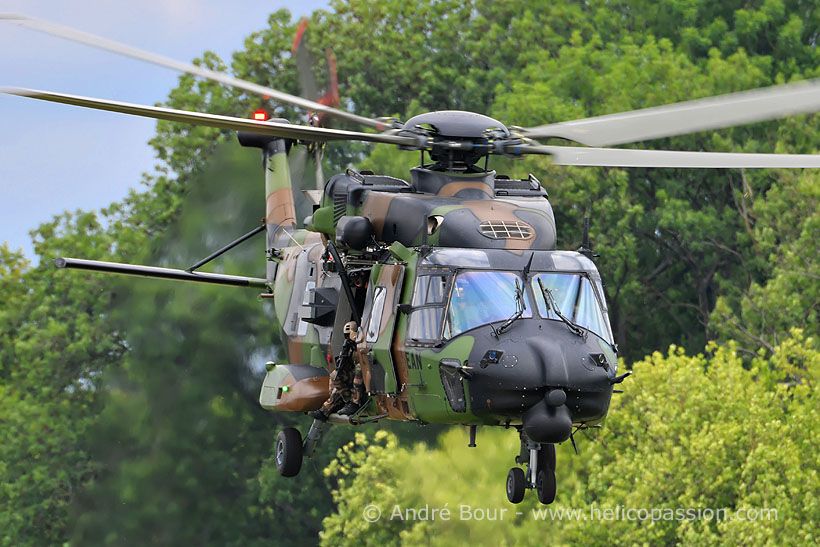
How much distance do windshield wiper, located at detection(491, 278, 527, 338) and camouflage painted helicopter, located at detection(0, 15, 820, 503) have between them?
19mm

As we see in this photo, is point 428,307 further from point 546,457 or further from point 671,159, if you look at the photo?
point 671,159

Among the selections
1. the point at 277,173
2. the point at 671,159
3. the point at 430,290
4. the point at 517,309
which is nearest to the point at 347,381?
the point at 430,290

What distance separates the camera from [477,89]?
189 ft

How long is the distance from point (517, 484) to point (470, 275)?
265 centimetres

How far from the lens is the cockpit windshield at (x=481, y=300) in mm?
16953

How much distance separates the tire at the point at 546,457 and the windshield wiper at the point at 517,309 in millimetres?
2364

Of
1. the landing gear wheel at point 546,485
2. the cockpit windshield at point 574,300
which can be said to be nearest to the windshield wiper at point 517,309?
the cockpit windshield at point 574,300

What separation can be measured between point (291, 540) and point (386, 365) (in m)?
35.6

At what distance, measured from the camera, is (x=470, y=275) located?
56.5 ft

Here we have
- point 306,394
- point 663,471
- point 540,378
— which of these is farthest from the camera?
point 663,471

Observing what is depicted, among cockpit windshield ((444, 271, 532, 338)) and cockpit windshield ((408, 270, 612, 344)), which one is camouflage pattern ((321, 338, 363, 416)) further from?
cockpit windshield ((444, 271, 532, 338))

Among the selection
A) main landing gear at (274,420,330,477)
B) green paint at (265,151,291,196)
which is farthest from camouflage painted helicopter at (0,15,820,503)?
green paint at (265,151,291,196)

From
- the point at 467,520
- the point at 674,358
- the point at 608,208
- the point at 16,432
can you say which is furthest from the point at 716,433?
the point at 16,432

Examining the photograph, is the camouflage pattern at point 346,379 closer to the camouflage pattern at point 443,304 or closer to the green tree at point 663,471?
the camouflage pattern at point 443,304
